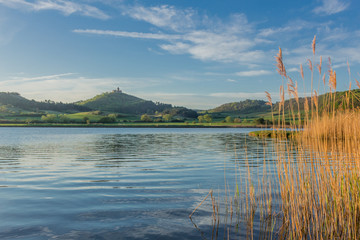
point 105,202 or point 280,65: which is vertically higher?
point 280,65

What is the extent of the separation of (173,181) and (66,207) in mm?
5439

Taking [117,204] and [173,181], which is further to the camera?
[173,181]

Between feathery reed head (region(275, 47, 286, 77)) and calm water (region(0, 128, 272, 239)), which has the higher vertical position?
feathery reed head (region(275, 47, 286, 77))

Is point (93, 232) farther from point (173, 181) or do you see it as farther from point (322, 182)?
point (173, 181)

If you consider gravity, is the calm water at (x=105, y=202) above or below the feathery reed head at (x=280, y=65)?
below

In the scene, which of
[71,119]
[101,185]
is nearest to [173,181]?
[101,185]

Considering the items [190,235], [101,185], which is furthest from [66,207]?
[190,235]

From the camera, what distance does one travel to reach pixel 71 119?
153m

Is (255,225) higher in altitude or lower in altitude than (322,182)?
lower

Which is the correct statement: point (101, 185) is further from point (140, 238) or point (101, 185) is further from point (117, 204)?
point (140, 238)

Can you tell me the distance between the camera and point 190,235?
7.01m

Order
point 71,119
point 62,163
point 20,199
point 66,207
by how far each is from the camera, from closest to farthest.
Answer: point 66,207 → point 20,199 → point 62,163 → point 71,119

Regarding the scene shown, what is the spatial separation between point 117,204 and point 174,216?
7.64 ft

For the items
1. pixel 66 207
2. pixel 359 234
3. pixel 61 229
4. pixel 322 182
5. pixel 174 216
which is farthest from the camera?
pixel 66 207
